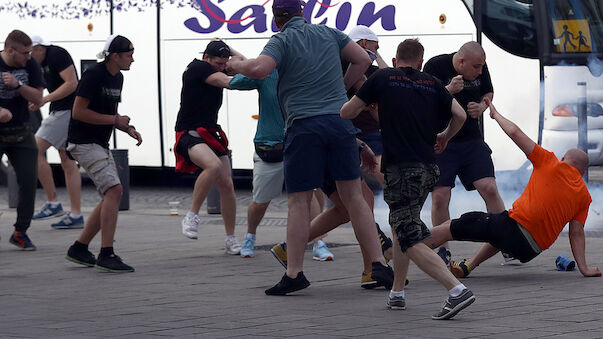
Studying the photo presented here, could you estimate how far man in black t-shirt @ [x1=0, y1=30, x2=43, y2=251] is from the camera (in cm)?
998

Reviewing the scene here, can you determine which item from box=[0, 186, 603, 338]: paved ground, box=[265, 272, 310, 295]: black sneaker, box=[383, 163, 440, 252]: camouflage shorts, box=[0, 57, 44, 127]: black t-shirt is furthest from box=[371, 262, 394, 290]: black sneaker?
box=[0, 57, 44, 127]: black t-shirt

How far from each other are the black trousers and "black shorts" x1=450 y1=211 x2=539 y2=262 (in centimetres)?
396

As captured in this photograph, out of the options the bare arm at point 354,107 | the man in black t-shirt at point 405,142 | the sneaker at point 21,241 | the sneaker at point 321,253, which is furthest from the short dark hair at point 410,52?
the sneaker at point 21,241

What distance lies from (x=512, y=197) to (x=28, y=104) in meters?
5.40

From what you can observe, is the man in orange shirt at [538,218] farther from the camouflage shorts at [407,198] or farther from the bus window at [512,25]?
the bus window at [512,25]

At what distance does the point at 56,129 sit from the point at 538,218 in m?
6.50

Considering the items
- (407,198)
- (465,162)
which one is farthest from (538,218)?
(407,198)

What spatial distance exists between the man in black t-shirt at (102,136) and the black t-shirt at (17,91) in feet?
4.17

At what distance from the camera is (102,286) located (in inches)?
312

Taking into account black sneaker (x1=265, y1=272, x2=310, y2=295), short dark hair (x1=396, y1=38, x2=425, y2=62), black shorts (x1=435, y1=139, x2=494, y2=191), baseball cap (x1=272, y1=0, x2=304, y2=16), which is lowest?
black sneaker (x1=265, y1=272, x2=310, y2=295)

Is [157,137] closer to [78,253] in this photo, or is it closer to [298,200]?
[78,253]

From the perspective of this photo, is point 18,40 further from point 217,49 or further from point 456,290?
point 456,290

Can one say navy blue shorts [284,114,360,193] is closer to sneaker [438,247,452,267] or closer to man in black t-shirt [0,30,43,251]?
sneaker [438,247,452,267]

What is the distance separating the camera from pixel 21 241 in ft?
33.3
